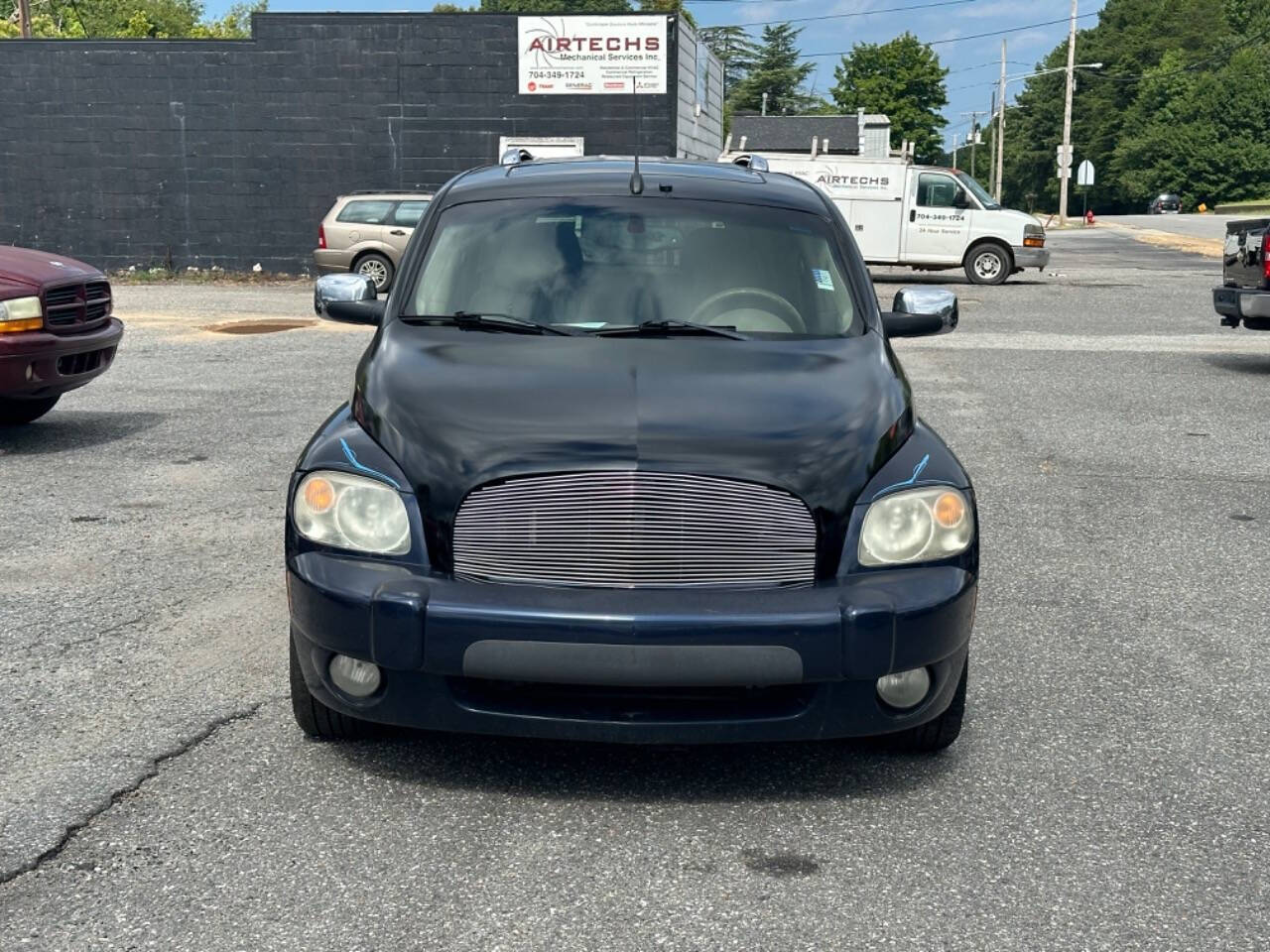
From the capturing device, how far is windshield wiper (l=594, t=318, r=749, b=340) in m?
4.75

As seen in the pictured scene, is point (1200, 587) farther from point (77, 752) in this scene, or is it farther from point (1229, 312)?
point (1229, 312)

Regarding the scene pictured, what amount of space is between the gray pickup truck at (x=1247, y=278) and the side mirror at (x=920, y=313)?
8.57 m

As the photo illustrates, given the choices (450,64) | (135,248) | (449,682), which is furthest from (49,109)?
(449,682)

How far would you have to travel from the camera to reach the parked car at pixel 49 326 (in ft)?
30.1

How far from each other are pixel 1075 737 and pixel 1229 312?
10.3 meters

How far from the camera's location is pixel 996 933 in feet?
10.8

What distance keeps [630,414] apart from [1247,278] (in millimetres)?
11288

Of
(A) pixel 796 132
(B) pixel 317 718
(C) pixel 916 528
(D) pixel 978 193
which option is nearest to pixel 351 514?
(B) pixel 317 718

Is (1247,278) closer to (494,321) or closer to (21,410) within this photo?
(21,410)

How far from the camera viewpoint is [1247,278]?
13766mm

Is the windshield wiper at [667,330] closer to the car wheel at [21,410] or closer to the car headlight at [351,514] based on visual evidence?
the car headlight at [351,514]

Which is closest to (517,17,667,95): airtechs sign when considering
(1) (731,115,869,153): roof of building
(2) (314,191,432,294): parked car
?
(2) (314,191,432,294): parked car

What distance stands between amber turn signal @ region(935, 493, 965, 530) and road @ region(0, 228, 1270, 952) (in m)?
0.72

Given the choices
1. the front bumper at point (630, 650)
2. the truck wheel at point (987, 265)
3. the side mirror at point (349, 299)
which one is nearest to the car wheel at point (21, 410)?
the side mirror at point (349, 299)
